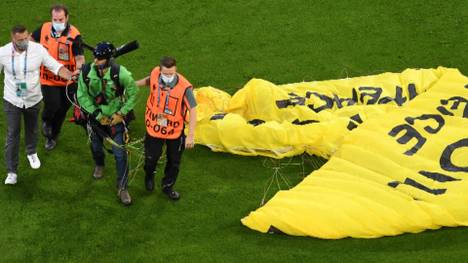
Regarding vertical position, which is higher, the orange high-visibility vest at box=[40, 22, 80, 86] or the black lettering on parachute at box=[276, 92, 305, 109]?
the orange high-visibility vest at box=[40, 22, 80, 86]

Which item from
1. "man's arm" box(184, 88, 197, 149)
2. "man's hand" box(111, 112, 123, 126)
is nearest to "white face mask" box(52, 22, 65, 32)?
"man's hand" box(111, 112, 123, 126)

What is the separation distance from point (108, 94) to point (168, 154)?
79 cm

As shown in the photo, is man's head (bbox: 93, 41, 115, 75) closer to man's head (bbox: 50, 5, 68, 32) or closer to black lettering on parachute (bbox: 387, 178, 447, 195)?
man's head (bbox: 50, 5, 68, 32)

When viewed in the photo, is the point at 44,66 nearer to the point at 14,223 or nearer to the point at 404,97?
the point at 14,223

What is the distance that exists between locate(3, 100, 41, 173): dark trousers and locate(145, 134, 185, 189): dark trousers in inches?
45.6

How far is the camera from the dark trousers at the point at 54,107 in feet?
25.0

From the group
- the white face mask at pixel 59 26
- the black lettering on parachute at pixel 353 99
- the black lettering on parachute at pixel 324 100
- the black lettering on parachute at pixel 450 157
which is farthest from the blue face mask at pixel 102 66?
the black lettering on parachute at pixel 450 157

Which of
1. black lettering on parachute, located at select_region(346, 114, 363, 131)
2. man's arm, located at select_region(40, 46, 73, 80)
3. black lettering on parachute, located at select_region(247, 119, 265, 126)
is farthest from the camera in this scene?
black lettering on parachute, located at select_region(247, 119, 265, 126)

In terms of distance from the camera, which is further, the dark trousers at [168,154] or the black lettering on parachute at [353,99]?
the black lettering on parachute at [353,99]

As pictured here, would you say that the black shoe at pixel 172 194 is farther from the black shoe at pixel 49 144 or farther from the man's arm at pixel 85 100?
the black shoe at pixel 49 144

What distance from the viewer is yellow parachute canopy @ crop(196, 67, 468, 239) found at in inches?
259

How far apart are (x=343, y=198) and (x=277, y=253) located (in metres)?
0.80

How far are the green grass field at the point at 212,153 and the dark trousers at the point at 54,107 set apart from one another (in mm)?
202

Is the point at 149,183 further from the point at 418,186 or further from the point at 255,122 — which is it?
the point at 418,186
